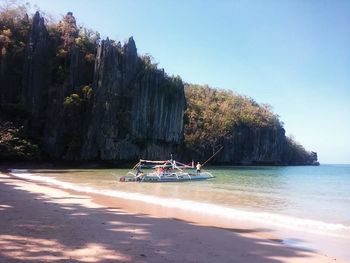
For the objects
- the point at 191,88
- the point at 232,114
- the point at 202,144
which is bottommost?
the point at 202,144

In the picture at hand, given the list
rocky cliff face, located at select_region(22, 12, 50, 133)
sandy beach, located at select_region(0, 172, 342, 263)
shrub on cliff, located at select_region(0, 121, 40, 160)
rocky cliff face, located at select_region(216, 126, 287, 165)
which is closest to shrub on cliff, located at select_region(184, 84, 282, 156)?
rocky cliff face, located at select_region(216, 126, 287, 165)

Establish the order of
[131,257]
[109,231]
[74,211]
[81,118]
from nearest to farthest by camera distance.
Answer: [131,257], [109,231], [74,211], [81,118]

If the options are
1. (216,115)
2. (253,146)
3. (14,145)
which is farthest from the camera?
(253,146)

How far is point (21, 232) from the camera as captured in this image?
8.58 meters

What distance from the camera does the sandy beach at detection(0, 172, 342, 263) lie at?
287 inches

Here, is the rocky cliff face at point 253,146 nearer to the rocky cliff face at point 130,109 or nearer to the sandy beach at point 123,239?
the rocky cliff face at point 130,109

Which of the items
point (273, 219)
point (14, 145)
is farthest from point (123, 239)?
point (14, 145)

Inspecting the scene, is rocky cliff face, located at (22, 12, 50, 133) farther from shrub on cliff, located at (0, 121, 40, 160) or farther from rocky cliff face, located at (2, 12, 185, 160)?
shrub on cliff, located at (0, 121, 40, 160)

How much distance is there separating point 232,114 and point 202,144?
1487 cm

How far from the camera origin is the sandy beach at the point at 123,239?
729cm

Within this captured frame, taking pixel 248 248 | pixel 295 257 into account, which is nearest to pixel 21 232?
pixel 248 248

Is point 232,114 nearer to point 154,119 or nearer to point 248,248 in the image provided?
point 154,119

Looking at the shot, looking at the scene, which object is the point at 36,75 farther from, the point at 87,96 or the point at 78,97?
the point at 87,96

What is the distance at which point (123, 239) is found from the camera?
8.75m
